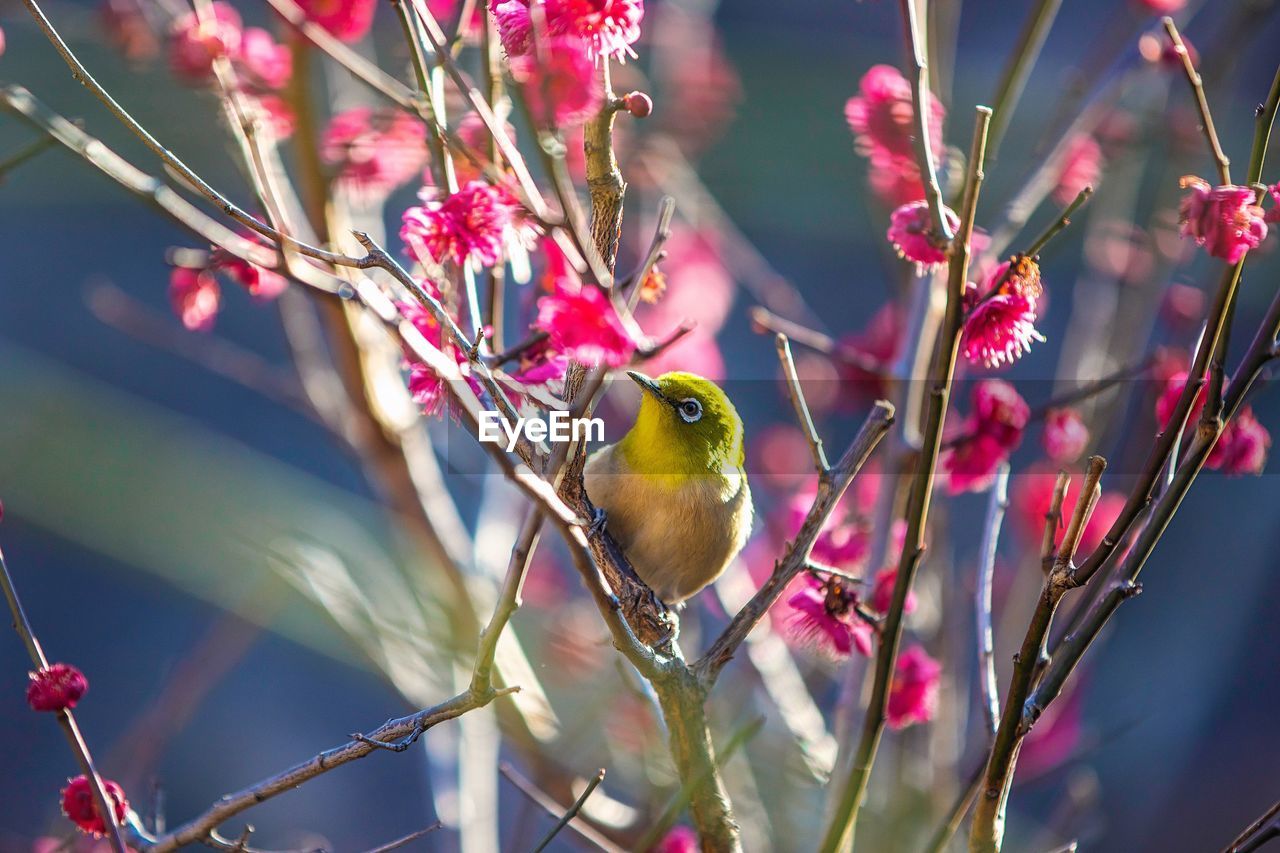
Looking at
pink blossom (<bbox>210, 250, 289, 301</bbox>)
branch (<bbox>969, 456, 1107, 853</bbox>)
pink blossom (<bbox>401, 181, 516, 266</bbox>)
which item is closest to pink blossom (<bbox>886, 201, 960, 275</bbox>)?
branch (<bbox>969, 456, 1107, 853</bbox>)

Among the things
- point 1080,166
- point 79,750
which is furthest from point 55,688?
point 1080,166

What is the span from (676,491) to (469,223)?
0.96 m

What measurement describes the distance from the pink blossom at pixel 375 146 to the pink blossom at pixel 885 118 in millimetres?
984

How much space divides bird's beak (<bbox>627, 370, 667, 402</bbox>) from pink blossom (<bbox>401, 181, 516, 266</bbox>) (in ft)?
2.30

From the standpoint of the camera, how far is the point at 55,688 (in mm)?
1531

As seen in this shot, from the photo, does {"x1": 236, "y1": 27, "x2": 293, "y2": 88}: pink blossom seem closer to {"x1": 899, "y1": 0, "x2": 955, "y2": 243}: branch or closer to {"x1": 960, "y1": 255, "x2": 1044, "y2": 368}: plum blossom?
{"x1": 899, "y1": 0, "x2": 955, "y2": 243}: branch

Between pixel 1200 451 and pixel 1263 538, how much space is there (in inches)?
138

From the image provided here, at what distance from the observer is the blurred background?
133 inches

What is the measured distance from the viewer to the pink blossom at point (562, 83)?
1401 mm

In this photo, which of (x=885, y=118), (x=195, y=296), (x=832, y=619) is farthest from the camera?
(x=885, y=118)

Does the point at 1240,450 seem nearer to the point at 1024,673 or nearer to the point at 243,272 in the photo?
the point at 1024,673

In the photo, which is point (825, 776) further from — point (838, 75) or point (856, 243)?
point (838, 75)

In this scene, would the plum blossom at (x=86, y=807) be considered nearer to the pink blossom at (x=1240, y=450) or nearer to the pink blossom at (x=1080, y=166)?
the pink blossom at (x=1240, y=450)

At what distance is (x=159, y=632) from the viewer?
4652 millimetres
